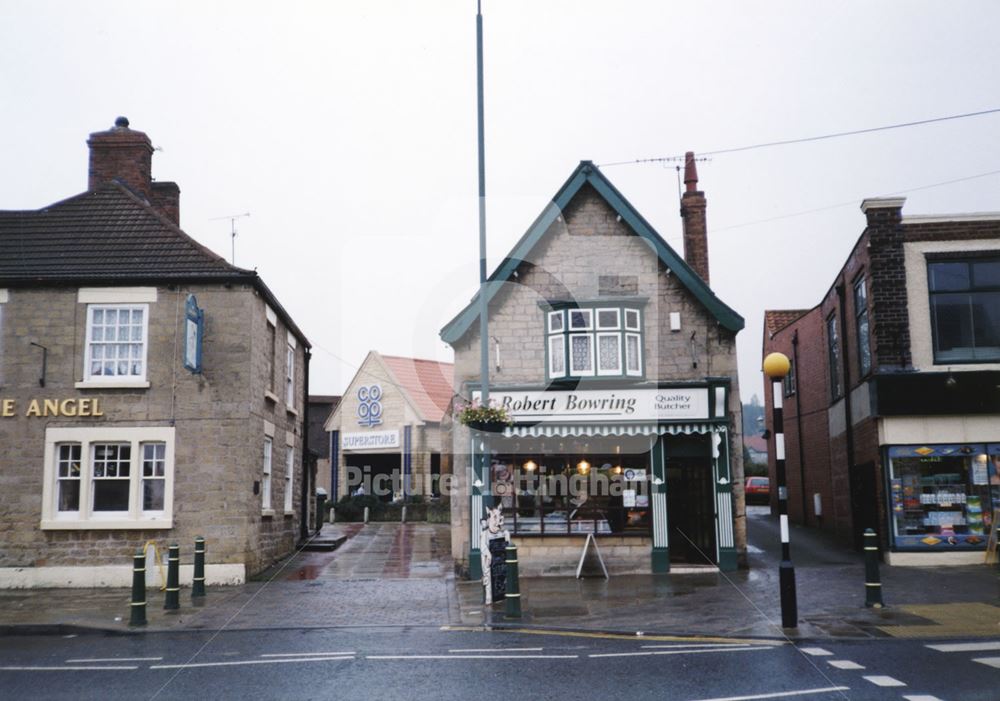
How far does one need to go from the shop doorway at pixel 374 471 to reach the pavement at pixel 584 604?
23359 mm

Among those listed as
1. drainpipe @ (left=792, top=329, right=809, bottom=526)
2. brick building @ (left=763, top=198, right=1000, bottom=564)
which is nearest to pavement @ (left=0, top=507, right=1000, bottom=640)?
brick building @ (left=763, top=198, right=1000, bottom=564)

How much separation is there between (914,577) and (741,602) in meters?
4.75

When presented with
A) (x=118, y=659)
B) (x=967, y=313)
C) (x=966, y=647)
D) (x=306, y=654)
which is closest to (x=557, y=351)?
(x=967, y=313)

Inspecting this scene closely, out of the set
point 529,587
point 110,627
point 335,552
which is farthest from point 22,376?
point 529,587

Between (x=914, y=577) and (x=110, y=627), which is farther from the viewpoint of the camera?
(x=914, y=577)

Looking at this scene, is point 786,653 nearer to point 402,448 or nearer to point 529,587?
point 529,587

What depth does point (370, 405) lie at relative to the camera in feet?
147

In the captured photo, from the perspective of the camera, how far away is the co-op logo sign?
44625mm

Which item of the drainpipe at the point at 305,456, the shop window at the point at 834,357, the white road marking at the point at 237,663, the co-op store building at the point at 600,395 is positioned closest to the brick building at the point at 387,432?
the drainpipe at the point at 305,456

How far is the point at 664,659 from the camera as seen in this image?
433 inches

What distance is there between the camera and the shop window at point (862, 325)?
2228 cm

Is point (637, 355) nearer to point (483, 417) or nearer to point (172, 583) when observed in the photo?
point (483, 417)

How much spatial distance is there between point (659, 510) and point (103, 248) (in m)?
14.3

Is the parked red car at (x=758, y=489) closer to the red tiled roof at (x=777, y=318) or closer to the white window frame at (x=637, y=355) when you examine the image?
the red tiled roof at (x=777, y=318)
